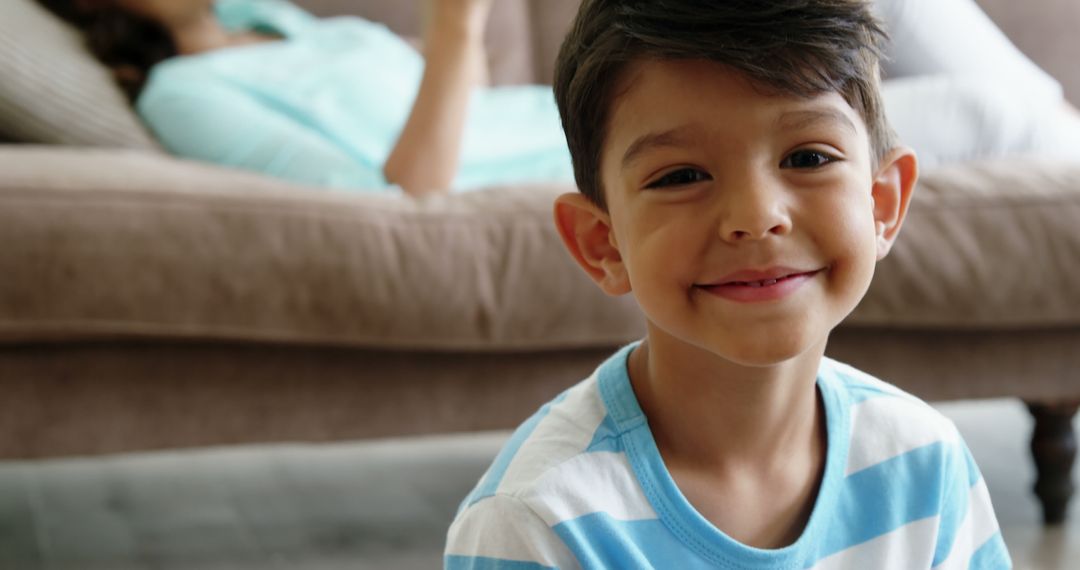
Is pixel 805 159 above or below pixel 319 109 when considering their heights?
above

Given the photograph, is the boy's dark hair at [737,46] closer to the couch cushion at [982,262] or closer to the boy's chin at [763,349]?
the boy's chin at [763,349]

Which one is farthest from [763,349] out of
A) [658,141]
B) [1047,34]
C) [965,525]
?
[1047,34]

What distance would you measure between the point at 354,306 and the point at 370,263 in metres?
0.05

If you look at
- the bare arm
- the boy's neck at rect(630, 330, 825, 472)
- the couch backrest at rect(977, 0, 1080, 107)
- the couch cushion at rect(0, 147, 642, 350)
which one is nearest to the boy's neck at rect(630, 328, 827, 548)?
the boy's neck at rect(630, 330, 825, 472)

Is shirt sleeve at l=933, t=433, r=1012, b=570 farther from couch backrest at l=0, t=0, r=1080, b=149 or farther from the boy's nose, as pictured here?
couch backrest at l=0, t=0, r=1080, b=149

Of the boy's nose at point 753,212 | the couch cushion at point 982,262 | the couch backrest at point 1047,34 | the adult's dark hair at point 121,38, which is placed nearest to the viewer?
the boy's nose at point 753,212

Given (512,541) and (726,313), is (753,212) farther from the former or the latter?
(512,541)

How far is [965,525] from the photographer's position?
1.00m

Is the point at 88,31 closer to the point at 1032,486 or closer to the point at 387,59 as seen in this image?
the point at 387,59

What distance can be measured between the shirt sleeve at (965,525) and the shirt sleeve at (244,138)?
1004mm

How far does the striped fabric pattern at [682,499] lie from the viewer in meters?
0.85

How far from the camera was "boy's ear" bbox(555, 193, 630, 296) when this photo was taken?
3.10 ft

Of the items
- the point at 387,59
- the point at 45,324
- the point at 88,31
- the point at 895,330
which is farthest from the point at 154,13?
the point at 895,330

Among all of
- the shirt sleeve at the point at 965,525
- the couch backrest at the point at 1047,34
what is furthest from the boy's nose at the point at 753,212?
the couch backrest at the point at 1047,34
